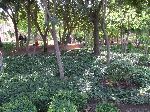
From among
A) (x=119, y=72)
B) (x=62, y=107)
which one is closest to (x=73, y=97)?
(x=62, y=107)

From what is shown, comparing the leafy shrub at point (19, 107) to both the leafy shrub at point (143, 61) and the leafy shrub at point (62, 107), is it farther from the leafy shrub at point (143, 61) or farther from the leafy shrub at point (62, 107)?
the leafy shrub at point (143, 61)

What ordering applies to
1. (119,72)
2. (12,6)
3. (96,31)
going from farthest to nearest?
(12,6) < (96,31) < (119,72)

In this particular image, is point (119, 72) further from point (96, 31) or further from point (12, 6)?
point (12, 6)

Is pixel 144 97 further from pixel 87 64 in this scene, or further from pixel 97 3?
pixel 97 3

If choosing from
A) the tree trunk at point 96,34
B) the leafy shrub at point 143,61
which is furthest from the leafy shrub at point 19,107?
the tree trunk at point 96,34

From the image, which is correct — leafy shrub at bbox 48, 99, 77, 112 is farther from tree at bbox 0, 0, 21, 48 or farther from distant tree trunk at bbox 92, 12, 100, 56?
tree at bbox 0, 0, 21, 48

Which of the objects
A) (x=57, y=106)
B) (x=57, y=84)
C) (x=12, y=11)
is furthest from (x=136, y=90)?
(x=12, y=11)

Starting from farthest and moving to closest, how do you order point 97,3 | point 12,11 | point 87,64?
1. point 12,11
2. point 97,3
3. point 87,64

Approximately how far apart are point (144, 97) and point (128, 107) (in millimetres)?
1023

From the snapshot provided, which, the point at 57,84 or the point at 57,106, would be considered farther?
the point at 57,84

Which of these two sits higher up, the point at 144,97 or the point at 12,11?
the point at 12,11

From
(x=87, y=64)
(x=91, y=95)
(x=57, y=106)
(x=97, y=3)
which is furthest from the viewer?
(x=97, y=3)

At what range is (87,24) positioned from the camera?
34625mm

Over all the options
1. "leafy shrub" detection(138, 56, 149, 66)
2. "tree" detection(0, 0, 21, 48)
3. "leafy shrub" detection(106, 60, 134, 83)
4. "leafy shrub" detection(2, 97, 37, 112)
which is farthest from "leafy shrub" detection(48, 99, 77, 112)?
"tree" detection(0, 0, 21, 48)
